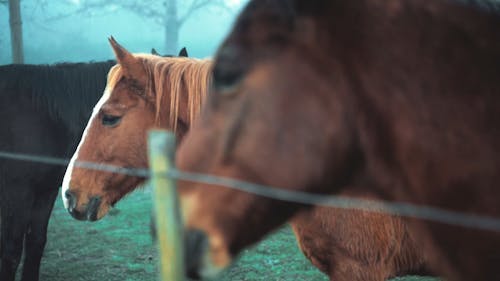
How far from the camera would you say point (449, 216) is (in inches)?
45.1

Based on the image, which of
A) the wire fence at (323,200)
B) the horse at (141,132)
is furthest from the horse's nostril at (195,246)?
the horse at (141,132)

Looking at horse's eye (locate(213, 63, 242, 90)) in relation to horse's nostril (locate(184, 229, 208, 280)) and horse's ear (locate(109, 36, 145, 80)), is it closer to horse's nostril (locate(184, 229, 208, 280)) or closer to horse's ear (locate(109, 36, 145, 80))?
horse's nostril (locate(184, 229, 208, 280))

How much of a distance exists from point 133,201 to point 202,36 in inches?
331

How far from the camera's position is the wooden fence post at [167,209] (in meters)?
1.19

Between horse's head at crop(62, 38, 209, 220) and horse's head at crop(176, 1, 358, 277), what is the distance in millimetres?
1546

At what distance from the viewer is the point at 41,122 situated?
13.9 ft

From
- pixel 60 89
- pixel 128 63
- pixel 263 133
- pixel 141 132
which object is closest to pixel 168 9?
pixel 60 89

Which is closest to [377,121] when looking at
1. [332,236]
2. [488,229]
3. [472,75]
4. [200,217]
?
[472,75]

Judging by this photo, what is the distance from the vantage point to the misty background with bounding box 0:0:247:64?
1280 cm

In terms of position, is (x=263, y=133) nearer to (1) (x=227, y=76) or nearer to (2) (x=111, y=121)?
(1) (x=227, y=76)

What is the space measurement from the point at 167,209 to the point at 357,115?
0.56 meters

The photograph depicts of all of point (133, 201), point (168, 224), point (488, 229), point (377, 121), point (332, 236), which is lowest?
point (133, 201)

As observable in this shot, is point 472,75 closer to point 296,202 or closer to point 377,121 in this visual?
point 377,121

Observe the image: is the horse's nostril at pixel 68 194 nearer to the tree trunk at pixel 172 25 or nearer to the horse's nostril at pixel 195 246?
the horse's nostril at pixel 195 246
